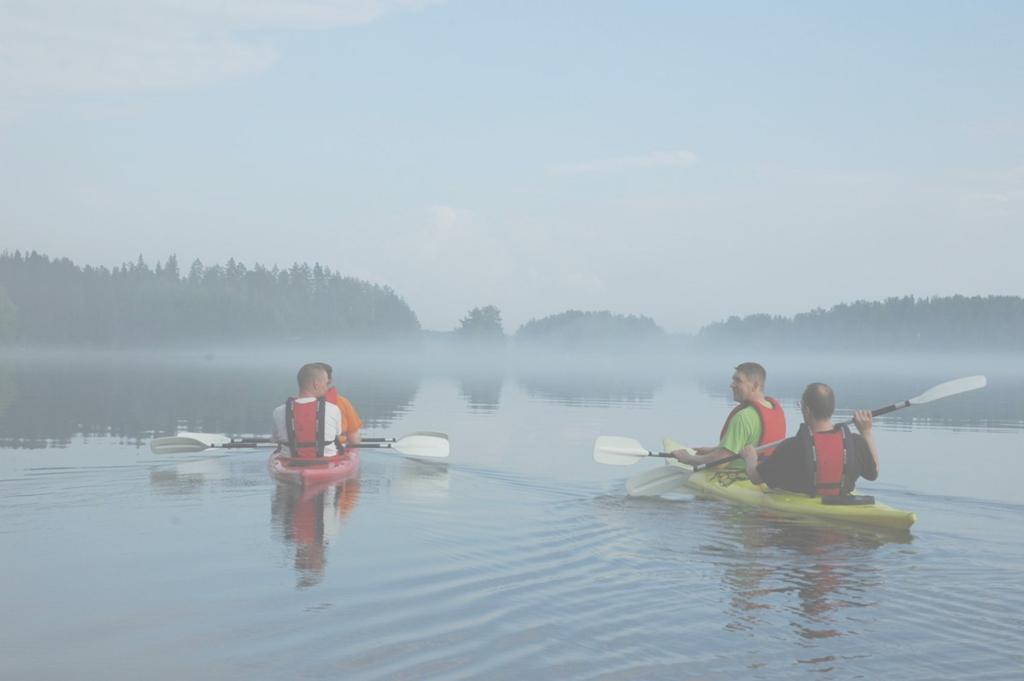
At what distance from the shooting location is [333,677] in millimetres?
5875

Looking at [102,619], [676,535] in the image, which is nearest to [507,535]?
[676,535]

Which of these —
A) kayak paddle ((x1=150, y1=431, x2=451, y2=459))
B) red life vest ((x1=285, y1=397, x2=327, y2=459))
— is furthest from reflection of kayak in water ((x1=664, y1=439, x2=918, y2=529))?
red life vest ((x1=285, y1=397, x2=327, y2=459))

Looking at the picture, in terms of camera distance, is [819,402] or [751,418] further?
[751,418]

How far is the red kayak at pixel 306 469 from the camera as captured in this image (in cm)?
1341

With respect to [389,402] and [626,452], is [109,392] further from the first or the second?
[626,452]

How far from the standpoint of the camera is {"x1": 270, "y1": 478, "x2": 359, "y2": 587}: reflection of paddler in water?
8.88 metres

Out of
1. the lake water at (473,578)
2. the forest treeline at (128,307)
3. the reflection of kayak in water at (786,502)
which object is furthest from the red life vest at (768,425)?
the forest treeline at (128,307)

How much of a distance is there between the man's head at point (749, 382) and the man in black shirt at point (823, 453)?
55.1 inches

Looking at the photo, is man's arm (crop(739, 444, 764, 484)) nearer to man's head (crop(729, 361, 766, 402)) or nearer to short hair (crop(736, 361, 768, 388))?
man's head (crop(729, 361, 766, 402))

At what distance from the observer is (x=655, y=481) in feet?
45.2

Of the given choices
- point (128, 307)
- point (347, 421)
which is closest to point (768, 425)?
point (347, 421)

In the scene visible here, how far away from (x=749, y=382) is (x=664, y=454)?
2314mm

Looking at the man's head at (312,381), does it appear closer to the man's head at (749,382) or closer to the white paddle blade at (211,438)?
the white paddle blade at (211,438)

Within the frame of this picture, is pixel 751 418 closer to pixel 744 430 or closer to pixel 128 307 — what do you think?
pixel 744 430
